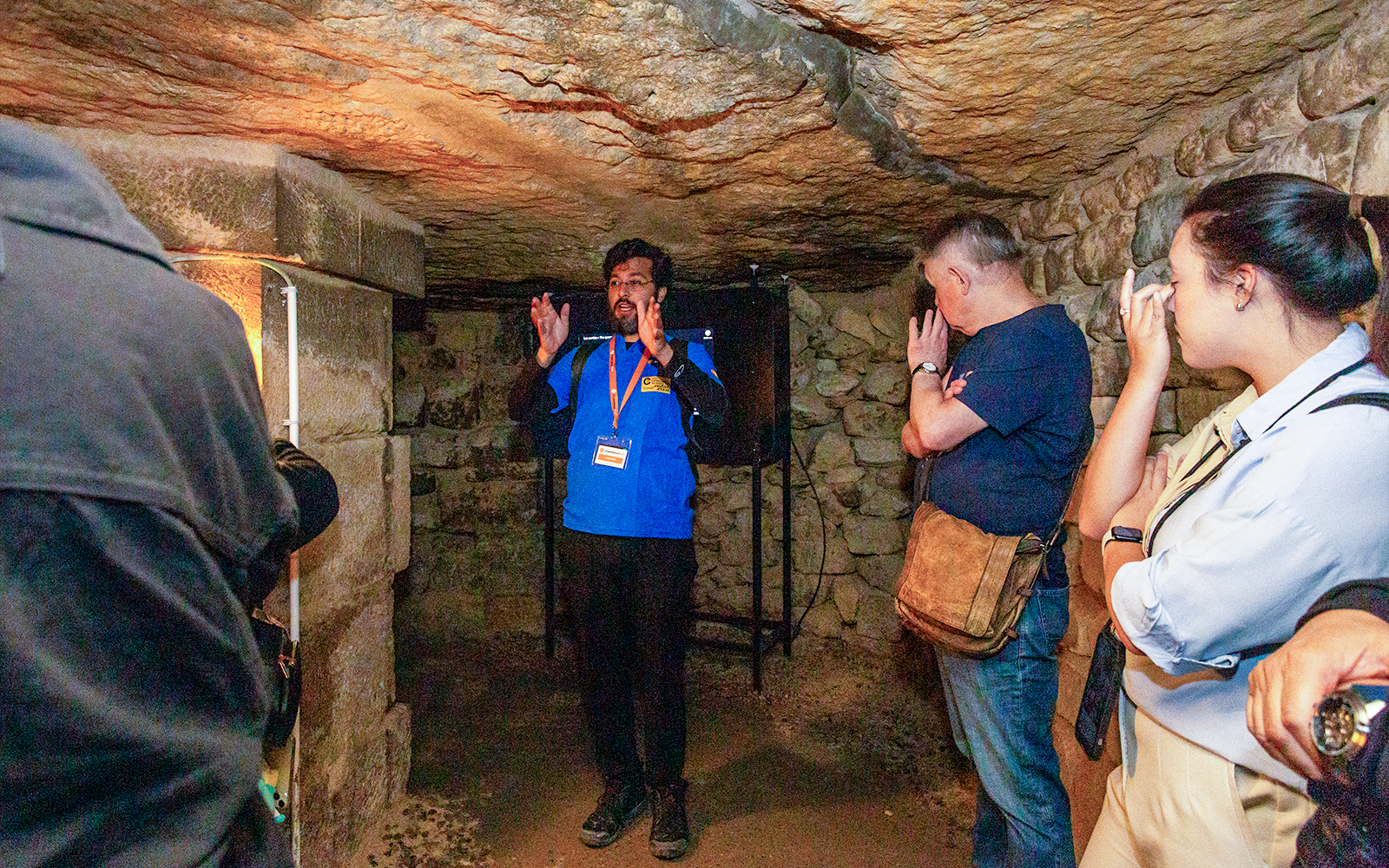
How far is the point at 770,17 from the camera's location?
1323mm

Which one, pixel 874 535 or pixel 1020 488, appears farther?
pixel 874 535

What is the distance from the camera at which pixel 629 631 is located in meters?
2.38

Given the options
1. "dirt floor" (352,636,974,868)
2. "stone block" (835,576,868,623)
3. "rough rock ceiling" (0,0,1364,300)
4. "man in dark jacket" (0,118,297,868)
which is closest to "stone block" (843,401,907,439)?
"stone block" (835,576,868,623)

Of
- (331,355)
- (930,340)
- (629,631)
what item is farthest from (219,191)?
(930,340)

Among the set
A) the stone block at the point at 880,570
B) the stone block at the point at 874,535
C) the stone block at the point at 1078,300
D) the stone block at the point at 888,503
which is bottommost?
the stone block at the point at 880,570

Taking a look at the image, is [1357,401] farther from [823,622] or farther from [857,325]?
[823,622]

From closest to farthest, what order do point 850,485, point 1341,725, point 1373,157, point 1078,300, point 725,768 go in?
point 1341,725 < point 1373,157 < point 1078,300 < point 725,768 < point 850,485

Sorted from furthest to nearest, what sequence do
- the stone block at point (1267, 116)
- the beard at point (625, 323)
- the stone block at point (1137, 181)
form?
the beard at point (625, 323), the stone block at point (1137, 181), the stone block at point (1267, 116)

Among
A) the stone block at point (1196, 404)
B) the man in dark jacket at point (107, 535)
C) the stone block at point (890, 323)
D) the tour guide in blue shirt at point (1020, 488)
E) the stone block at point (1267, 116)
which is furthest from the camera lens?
the stone block at point (890, 323)

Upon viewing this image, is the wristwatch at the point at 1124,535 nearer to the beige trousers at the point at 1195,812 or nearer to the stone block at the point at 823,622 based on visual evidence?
the beige trousers at the point at 1195,812

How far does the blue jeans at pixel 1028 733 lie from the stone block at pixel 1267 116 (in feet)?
3.21

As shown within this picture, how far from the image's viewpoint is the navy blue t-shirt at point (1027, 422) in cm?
162

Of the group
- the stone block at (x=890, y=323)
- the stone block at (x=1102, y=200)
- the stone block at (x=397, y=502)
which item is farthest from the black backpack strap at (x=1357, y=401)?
the stone block at (x=890, y=323)

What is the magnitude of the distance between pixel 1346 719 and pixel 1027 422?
0.97 m
